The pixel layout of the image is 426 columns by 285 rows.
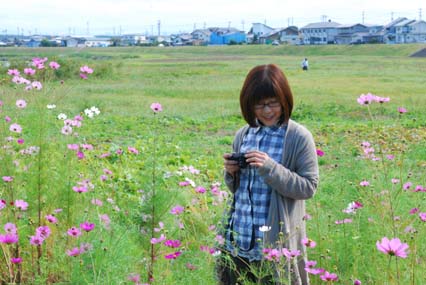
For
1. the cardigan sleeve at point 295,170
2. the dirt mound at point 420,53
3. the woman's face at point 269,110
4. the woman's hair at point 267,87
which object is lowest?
the cardigan sleeve at point 295,170

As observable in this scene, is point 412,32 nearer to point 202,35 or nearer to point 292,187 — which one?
point 202,35

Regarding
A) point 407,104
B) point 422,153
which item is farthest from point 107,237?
point 407,104

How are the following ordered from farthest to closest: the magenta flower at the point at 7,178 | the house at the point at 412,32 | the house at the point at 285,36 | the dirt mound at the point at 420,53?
the house at the point at 285,36 < the house at the point at 412,32 < the dirt mound at the point at 420,53 < the magenta flower at the point at 7,178

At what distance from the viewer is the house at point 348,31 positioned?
90938 mm

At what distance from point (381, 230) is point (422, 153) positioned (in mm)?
5307

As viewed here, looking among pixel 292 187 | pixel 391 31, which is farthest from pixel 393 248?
pixel 391 31

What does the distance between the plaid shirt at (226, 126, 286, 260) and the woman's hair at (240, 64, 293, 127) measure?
130 mm

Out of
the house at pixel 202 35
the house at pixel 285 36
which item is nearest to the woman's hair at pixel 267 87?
the house at pixel 285 36

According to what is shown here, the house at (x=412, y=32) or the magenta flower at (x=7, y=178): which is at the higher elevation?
the house at (x=412, y=32)

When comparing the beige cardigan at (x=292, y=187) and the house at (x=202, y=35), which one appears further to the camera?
the house at (x=202, y=35)

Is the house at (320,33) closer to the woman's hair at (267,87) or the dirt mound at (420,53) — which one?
the dirt mound at (420,53)

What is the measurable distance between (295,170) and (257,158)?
0.74ft

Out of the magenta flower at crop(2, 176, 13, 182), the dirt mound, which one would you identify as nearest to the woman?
the magenta flower at crop(2, 176, 13, 182)

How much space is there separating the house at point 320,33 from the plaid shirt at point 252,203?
9159cm
